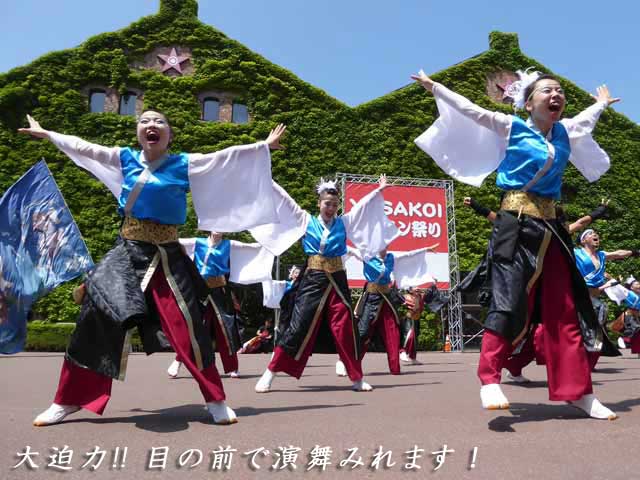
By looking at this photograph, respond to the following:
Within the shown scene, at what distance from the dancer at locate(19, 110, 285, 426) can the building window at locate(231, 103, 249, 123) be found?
593 inches

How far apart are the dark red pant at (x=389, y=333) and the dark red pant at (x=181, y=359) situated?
12.8ft

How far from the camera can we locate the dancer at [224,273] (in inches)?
239

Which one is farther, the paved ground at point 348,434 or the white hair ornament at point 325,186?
the white hair ornament at point 325,186

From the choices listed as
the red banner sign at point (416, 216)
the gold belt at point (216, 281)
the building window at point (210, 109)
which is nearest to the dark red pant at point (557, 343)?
the gold belt at point (216, 281)

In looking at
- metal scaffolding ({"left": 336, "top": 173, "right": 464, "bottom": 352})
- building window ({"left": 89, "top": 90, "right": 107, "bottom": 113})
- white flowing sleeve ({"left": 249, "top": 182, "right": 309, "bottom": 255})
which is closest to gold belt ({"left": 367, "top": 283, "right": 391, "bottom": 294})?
white flowing sleeve ({"left": 249, "top": 182, "right": 309, "bottom": 255})

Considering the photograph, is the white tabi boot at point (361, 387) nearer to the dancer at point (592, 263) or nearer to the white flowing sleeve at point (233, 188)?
the white flowing sleeve at point (233, 188)

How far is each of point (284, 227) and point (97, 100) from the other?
47.2 feet

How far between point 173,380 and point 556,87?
4.97 meters

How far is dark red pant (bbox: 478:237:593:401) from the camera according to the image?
312 cm

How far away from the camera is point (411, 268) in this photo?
29.7 feet

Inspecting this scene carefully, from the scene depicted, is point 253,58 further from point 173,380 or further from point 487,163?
point 487,163

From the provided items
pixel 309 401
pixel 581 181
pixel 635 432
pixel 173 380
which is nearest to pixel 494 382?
pixel 635 432

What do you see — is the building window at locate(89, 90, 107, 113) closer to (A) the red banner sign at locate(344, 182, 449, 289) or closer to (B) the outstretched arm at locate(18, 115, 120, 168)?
(A) the red banner sign at locate(344, 182, 449, 289)

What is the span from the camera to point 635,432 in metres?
2.77
